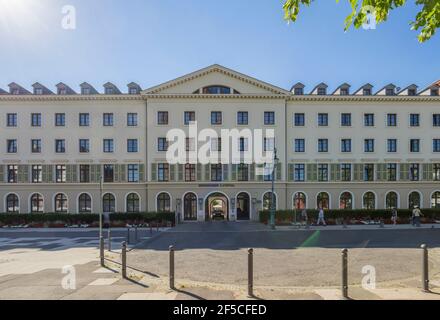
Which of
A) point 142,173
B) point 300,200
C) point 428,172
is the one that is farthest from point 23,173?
point 428,172

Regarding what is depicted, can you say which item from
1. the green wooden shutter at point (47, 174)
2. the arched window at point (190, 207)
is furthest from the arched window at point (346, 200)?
the green wooden shutter at point (47, 174)

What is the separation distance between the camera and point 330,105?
3306cm

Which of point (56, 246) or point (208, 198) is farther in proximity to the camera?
point (208, 198)

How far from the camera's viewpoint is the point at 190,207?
3203 centimetres

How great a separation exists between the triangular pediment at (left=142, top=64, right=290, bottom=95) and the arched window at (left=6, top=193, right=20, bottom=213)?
57.2 feet

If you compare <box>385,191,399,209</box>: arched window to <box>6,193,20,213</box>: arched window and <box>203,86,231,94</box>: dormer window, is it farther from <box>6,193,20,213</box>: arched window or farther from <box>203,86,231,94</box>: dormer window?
<box>6,193,20,213</box>: arched window

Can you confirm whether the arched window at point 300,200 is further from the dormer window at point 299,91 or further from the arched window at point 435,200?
the arched window at point 435,200

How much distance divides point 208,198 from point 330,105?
16.6 metres

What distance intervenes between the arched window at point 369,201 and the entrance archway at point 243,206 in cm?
1240

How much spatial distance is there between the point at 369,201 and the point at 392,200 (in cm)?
247

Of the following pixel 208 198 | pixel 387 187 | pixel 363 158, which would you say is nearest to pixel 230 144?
pixel 208 198

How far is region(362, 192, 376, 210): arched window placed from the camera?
32438mm

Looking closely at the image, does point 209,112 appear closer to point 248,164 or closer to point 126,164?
point 248,164

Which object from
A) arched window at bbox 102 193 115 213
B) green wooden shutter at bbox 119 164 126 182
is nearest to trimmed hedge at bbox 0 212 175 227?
arched window at bbox 102 193 115 213
